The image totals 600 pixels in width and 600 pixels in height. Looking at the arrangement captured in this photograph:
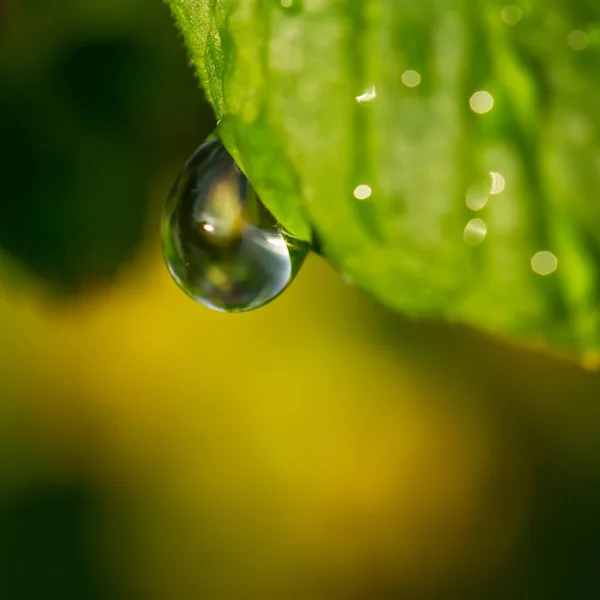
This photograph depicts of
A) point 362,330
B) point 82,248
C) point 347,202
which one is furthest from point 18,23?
point 347,202

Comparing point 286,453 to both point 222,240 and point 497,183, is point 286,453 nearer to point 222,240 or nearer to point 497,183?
point 222,240

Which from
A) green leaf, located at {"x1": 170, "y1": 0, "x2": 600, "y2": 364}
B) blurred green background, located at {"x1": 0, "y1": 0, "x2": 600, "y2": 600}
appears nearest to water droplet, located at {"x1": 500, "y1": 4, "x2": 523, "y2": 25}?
green leaf, located at {"x1": 170, "y1": 0, "x2": 600, "y2": 364}

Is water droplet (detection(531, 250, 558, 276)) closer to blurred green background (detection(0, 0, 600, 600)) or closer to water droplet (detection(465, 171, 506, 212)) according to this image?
water droplet (detection(465, 171, 506, 212))

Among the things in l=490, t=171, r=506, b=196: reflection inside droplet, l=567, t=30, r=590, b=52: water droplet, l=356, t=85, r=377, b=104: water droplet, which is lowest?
l=490, t=171, r=506, b=196: reflection inside droplet

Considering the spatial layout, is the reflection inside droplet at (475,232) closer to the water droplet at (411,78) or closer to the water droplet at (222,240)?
the water droplet at (411,78)

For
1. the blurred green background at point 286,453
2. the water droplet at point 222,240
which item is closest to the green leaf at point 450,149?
the water droplet at point 222,240

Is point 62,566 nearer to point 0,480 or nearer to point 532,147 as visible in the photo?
point 0,480

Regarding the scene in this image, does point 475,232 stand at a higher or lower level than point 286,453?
higher

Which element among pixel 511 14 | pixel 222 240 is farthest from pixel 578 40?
pixel 222 240
